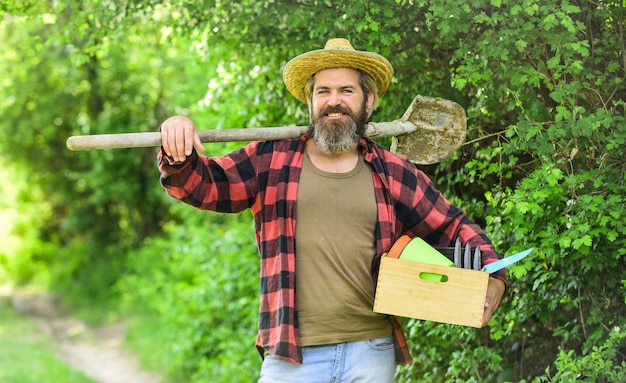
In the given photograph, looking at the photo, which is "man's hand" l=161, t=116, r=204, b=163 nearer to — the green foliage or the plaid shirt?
the plaid shirt

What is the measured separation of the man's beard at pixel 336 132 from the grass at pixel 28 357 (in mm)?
6454

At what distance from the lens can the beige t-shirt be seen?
2928mm

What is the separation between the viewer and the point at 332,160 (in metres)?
3.11

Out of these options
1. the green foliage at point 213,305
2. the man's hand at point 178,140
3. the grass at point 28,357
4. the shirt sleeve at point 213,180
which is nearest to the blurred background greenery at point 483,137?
the green foliage at point 213,305

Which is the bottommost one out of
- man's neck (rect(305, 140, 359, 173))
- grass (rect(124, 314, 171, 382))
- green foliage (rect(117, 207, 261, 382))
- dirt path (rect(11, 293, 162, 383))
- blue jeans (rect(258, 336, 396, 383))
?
dirt path (rect(11, 293, 162, 383))

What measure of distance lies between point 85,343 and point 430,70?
29.2 feet

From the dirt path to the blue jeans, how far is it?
18.9 ft

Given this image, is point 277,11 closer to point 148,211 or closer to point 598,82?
point 598,82

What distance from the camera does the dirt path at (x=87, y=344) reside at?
9.20m

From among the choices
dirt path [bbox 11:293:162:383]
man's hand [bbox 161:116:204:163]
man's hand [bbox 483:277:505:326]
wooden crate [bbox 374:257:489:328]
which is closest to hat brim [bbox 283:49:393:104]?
man's hand [bbox 161:116:204:163]

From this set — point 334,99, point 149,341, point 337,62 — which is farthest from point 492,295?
point 149,341

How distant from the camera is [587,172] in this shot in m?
→ 3.12

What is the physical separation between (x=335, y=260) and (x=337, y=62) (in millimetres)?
807

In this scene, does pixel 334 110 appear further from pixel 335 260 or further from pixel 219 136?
pixel 335 260
